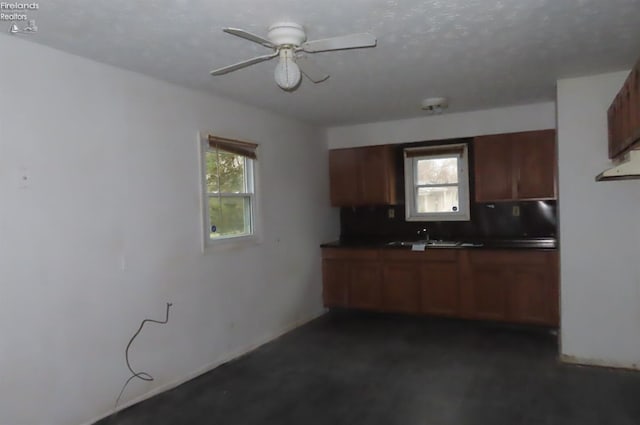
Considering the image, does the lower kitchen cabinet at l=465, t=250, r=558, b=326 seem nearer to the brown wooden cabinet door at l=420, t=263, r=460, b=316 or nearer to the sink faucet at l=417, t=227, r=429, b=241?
the brown wooden cabinet door at l=420, t=263, r=460, b=316

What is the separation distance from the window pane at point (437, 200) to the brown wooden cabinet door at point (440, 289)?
2.74 feet

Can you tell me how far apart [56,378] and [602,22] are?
12.3 ft

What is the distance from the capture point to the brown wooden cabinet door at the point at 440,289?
488 cm

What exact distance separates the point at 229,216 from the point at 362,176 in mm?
2020

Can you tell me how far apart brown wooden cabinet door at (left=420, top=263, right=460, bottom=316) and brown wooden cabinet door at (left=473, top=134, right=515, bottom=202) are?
869mm

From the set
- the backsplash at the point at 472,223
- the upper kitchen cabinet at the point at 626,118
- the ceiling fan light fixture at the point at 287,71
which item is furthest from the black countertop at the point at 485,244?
the ceiling fan light fixture at the point at 287,71

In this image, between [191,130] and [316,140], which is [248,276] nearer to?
[191,130]

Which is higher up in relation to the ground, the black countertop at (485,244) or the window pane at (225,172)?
the window pane at (225,172)

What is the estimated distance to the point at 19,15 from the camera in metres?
2.21

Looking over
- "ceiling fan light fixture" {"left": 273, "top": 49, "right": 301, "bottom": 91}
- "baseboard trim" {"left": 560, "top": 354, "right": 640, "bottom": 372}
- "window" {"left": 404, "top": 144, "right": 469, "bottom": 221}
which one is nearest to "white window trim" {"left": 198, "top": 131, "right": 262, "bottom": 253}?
"ceiling fan light fixture" {"left": 273, "top": 49, "right": 301, "bottom": 91}

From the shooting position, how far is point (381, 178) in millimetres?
5445

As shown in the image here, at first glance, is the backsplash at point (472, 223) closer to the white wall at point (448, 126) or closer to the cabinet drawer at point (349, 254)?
the cabinet drawer at point (349, 254)

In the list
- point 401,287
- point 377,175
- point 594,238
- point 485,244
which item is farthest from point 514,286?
point 377,175

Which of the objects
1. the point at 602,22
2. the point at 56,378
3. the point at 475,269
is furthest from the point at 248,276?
the point at 602,22
